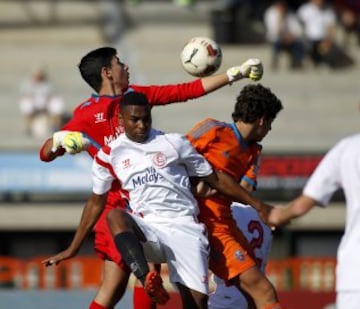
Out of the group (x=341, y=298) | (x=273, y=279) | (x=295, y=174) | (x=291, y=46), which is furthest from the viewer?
(x=291, y=46)

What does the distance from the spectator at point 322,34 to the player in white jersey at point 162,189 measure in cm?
1343

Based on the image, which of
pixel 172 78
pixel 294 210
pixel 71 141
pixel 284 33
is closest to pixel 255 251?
pixel 71 141

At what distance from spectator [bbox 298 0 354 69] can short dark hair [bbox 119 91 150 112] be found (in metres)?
13.6

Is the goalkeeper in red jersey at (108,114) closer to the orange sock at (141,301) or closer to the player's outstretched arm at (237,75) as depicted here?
the player's outstretched arm at (237,75)

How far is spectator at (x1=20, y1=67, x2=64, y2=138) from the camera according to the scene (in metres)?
19.0

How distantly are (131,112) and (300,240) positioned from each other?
451 inches

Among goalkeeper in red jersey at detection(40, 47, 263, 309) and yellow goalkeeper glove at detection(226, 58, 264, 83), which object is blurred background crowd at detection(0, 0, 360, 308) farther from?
yellow goalkeeper glove at detection(226, 58, 264, 83)

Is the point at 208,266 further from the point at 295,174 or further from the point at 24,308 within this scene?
the point at 295,174

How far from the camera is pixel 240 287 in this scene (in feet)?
26.9

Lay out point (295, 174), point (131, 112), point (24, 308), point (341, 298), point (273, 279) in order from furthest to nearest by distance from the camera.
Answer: point (295, 174)
point (273, 279)
point (24, 308)
point (131, 112)
point (341, 298)

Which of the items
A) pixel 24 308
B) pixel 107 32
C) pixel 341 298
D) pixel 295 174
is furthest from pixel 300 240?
pixel 341 298

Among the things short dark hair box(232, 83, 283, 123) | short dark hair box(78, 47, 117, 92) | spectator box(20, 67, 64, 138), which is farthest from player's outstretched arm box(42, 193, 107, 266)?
spectator box(20, 67, 64, 138)

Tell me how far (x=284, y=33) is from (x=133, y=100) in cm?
1344

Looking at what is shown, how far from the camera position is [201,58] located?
845 centimetres
